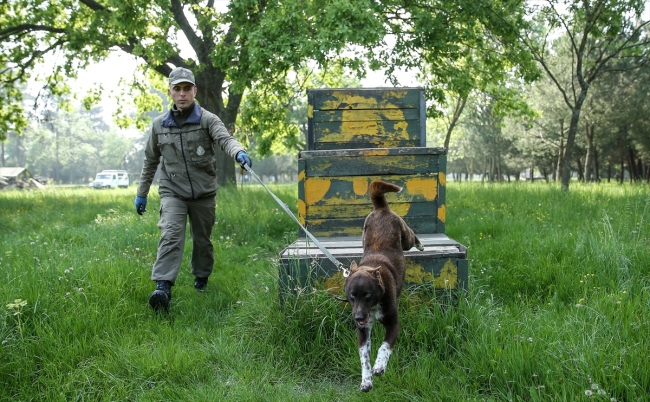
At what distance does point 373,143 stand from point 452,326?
9.94 ft

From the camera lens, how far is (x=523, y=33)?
43.4ft

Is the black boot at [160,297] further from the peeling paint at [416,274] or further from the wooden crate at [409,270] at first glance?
the peeling paint at [416,274]

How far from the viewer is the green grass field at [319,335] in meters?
2.88

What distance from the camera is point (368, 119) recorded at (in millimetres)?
5891

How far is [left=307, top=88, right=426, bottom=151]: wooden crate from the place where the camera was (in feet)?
19.3

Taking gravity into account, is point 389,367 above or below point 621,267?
below

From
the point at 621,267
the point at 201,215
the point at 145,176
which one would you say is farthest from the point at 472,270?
the point at 145,176

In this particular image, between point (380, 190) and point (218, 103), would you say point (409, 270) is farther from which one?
point (218, 103)

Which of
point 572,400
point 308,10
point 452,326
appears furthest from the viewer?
point 308,10

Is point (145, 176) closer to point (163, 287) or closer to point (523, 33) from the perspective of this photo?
point (163, 287)

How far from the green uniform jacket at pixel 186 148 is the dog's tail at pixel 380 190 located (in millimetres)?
1912

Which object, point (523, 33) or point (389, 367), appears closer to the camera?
point (389, 367)

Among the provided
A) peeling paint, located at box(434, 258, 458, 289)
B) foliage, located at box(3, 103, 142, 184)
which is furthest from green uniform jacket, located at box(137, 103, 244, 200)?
foliage, located at box(3, 103, 142, 184)

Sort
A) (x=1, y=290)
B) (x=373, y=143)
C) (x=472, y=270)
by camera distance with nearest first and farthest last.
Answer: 1. (x=1, y=290)
2. (x=472, y=270)
3. (x=373, y=143)
